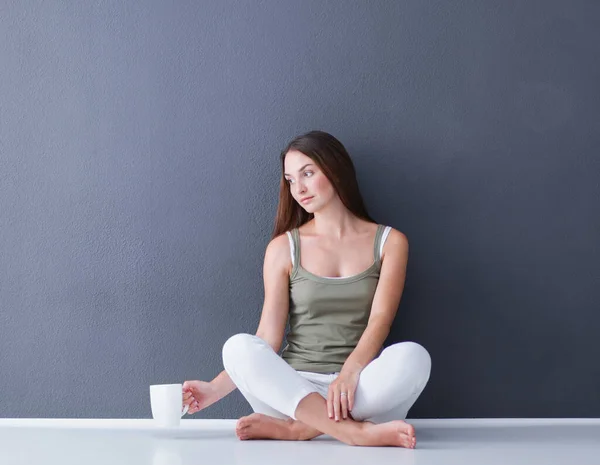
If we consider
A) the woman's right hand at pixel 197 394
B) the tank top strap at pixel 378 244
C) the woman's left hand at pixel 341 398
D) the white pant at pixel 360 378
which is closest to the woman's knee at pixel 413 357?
the white pant at pixel 360 378

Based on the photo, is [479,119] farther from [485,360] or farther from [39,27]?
[39,27]

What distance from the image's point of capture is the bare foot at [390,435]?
5.57 feet

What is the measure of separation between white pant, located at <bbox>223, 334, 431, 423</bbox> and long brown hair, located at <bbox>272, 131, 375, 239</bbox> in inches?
21.7

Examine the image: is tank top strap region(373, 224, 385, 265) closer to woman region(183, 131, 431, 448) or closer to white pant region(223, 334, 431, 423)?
woman region(183, 131, 431, 448)

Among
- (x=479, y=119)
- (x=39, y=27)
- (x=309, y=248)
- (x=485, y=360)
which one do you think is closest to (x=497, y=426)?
(x=485, y=360)

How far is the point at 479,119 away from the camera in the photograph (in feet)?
7.98

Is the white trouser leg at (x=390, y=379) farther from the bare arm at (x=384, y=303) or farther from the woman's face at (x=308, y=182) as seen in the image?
the woman's face at (x=308, y=182)

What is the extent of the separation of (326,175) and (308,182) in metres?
0.06

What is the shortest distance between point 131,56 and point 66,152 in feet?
1.22

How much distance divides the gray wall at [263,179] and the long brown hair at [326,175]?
0.37 ft

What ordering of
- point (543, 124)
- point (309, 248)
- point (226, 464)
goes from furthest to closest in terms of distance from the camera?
point (543, 124) < point (309, 248) < point (226, 464)

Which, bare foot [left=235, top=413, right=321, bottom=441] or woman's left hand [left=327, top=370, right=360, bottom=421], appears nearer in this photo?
woman's left hand [left=327, top=370, right=360, bottom=421]

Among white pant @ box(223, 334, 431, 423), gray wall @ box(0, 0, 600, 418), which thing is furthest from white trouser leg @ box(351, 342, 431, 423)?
gray wall @ box(0, 0, 600, 418)

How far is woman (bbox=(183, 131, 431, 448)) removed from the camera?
1828 millimetres
